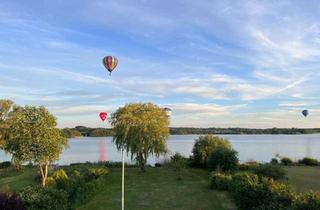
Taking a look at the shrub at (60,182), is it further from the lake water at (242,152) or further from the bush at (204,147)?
the bush at (204,147)

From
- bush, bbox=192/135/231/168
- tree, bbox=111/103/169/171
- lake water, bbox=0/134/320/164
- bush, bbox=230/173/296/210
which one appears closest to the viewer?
bush, bbox=230/173/296/210

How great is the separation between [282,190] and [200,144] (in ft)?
86.8

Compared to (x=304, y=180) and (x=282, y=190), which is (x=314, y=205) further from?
(x=304, y=180)

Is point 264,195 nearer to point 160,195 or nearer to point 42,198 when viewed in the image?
point 42,198

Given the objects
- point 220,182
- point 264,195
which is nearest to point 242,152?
point 220,182

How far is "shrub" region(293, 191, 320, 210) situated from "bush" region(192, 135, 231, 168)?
26466 millimetres

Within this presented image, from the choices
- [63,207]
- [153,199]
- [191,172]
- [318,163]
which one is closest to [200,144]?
[191,172]

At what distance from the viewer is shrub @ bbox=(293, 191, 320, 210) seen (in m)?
10.5

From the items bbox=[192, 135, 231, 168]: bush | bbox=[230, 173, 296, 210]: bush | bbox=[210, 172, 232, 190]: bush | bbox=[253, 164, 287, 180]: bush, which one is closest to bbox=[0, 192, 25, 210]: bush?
bbox=[230, 173, 296, 210]: bush

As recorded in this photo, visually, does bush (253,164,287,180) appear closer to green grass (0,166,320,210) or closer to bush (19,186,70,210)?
green grass (0,166,320,210)

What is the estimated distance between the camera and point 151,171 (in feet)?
118

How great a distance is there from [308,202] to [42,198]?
8447mm

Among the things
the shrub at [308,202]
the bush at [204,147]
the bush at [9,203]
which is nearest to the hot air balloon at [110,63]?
the bush at [9,203]

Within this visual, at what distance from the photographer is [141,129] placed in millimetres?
34812
